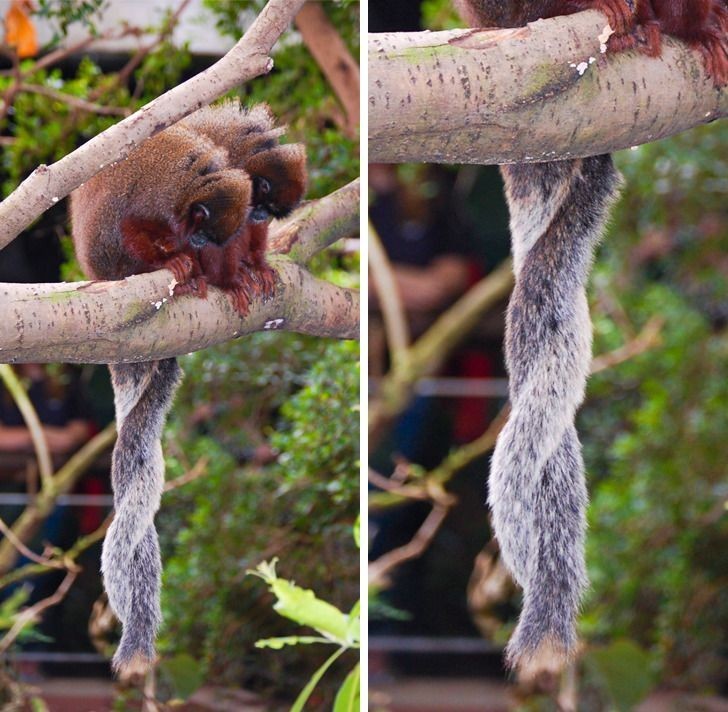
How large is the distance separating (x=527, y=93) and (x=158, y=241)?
57 cm

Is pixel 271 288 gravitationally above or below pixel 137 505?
above

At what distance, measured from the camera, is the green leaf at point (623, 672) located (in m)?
1.62

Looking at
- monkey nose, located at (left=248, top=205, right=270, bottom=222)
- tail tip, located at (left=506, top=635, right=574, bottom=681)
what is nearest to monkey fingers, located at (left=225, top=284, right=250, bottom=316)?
monkey nose, located at (left=248, top=205, right=270, bottom=222)

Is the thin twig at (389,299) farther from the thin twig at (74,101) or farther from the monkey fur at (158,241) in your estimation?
the thin twig at (74,101)

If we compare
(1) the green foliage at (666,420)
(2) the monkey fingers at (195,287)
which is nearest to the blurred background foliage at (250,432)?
(2) the monkey fingers at (195,287)

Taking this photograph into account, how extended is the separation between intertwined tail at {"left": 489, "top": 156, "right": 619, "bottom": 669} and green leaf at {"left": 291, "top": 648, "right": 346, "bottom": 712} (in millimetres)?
280

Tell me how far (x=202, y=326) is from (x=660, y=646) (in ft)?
3.15

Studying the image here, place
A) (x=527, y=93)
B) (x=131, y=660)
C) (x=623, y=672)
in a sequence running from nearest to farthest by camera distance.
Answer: (x=527, y=93) → (x=131, y=660) → (x=623, y=672)

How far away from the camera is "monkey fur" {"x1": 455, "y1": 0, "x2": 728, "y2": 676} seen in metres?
1.32

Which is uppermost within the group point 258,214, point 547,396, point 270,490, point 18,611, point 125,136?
point 125,136

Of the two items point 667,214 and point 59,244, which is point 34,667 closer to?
point 59,244

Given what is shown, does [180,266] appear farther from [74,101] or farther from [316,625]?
[316,625]

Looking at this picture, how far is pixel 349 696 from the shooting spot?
1.54 meters

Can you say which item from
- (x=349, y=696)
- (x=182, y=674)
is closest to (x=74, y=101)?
(x=182, y=674)
